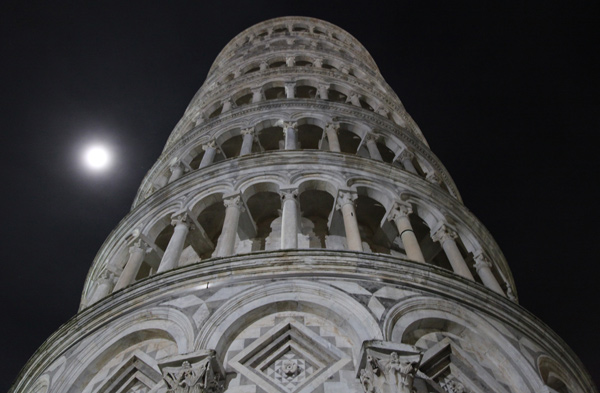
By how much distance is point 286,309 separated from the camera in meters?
9.99

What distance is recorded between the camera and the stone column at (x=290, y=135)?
1658cm

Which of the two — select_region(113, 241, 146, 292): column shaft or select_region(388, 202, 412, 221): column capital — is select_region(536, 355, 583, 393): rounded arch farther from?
select_region(113, 241, 146, 292): column shaft

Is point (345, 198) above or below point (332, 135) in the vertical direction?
below

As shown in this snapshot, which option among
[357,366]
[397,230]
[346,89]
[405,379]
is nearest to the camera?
[405,379]

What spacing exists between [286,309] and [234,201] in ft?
14.3

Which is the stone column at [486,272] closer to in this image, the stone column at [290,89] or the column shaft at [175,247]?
the column shaft at [175,247]

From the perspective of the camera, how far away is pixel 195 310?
10086mm

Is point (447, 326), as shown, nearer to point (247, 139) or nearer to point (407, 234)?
point (407, 234)

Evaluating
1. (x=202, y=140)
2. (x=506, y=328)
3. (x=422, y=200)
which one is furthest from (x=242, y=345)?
(x=202, y=140)

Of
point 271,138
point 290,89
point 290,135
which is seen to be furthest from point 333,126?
point 290,89

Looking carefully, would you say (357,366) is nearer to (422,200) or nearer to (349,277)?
(349,277)

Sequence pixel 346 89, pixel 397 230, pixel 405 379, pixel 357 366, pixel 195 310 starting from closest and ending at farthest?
pixel 405 379 → pixel 357 366 → pixel 195 310 → pixel 397 230 → pixel 346 89

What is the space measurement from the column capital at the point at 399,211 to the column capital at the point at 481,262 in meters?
2.03

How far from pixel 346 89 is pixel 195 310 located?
1470cm
